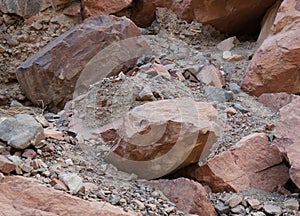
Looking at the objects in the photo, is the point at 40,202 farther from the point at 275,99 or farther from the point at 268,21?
the point at 268,21

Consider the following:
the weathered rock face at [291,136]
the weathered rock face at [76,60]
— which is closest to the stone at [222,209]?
the weathered rock face at [291,136]

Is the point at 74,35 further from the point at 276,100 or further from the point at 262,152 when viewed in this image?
the point at 262,152

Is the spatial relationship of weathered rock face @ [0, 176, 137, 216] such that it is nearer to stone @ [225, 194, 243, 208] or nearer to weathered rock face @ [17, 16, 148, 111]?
stone @ [225, 194, 243, 208]

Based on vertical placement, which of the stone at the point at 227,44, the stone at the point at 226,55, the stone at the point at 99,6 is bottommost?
the stone at the point at 227,44

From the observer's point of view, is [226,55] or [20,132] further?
[226,55]

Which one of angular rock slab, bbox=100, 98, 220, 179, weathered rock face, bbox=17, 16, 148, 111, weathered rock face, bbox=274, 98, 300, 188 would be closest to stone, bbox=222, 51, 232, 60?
weathered rock face, bbox=17, 16, 148, 111

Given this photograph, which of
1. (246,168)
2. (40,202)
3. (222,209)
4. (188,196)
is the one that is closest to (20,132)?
(40,202)

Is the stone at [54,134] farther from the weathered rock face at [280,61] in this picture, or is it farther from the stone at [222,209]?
the weathered rock face at [280,61]
